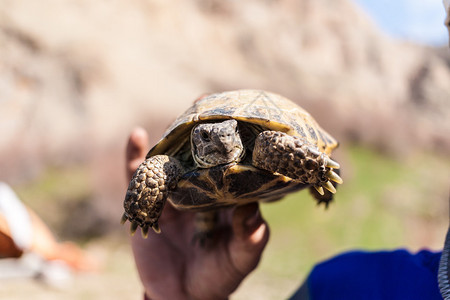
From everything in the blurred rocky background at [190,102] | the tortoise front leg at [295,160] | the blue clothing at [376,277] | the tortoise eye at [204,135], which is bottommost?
the blurred rocky background at [190,102]

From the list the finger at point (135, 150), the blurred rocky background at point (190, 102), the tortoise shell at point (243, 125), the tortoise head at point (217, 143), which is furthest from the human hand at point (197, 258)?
the blurred rocky background at point (190, 102)

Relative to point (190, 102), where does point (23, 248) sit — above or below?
above

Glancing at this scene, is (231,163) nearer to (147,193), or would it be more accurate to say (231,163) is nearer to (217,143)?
(217,143)

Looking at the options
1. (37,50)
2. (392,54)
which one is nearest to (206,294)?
(37,50)

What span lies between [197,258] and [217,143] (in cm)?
69

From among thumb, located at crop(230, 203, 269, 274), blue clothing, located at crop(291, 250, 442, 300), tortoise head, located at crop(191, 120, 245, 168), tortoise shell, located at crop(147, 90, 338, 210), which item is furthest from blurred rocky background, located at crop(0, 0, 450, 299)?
tortoise head, located at crop(191, 120, 245, 168)

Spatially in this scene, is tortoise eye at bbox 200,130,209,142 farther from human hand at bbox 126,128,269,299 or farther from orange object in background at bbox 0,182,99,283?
orange object in background at bbox 0,182,99,283

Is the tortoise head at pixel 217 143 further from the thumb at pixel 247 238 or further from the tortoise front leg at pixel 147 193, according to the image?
the thumb at pixel 247 238

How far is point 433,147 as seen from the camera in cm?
1447

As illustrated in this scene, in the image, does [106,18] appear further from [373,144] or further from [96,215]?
[373,144]

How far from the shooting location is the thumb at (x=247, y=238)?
1649mm

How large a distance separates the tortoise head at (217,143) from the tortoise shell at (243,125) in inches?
1.3

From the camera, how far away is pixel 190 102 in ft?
37.7

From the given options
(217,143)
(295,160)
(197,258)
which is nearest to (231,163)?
(217,143)
